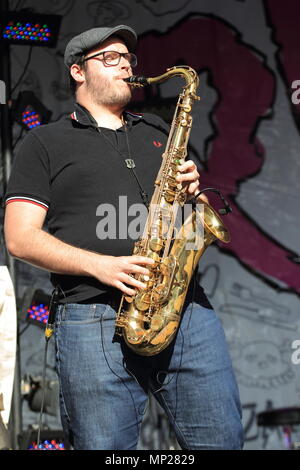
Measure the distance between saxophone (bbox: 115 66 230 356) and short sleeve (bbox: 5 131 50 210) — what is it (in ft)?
1.59

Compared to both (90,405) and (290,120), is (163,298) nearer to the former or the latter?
(90,405)

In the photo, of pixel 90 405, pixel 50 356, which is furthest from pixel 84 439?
pixel 50 356

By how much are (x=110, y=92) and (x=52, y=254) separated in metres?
0.91

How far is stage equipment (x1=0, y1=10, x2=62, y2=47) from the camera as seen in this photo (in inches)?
216

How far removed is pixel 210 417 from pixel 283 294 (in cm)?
283

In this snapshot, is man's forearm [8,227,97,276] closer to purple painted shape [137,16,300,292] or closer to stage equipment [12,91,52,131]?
stage equipment [12,91,52,131]

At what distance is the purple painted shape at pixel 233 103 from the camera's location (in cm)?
602

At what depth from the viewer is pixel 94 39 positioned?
12.3 feet

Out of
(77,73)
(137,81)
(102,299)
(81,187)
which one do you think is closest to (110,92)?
(137,81)

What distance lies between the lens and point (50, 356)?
5.90m

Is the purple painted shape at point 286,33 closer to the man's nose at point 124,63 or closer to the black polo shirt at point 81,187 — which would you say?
the man's nose at point 124,63

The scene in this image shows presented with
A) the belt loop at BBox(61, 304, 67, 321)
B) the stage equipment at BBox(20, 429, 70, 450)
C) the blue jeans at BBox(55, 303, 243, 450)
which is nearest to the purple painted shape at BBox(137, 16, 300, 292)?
the stage equipment at BBox(20, 429, 70, 450)

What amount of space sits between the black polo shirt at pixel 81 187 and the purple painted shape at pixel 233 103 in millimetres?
2531
